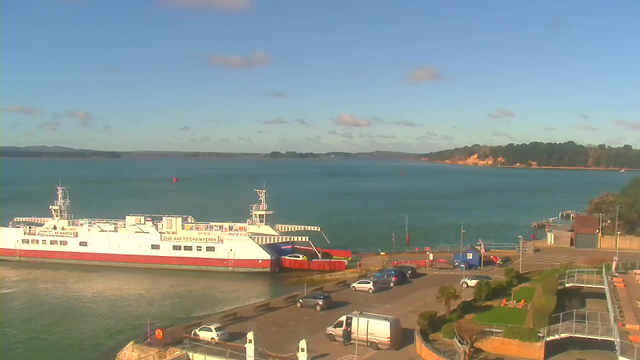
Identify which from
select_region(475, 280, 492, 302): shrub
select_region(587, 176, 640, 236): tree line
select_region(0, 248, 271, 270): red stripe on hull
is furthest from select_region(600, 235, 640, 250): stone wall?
select_region(0, 248, 271, 270): red stripe on hull

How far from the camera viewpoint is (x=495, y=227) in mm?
60031

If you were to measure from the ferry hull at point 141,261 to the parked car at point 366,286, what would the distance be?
39.9 feet

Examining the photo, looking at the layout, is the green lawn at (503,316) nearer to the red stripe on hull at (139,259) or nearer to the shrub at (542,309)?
the shrub at (542,309)

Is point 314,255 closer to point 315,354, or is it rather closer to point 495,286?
point 495,286

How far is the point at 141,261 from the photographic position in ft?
132

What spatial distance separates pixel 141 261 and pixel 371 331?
27319 millimetres

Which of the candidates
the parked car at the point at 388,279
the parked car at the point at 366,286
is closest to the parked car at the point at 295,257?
the parked car at the point at 388,279

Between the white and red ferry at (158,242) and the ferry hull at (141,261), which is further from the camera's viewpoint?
the white and red ferry at (158,242)

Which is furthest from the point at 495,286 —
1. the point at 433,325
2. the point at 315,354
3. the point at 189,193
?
the point at 189,193

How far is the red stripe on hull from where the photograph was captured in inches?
1497

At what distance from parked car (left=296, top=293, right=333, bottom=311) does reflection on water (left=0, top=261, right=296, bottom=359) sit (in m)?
7.36

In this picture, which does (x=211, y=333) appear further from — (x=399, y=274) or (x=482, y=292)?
(x=399, y=274)

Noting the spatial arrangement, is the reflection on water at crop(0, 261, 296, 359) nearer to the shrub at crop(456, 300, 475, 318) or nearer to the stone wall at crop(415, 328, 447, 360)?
the stone wall at crop(415, 328, 447, 360)

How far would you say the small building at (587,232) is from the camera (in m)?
36.4
